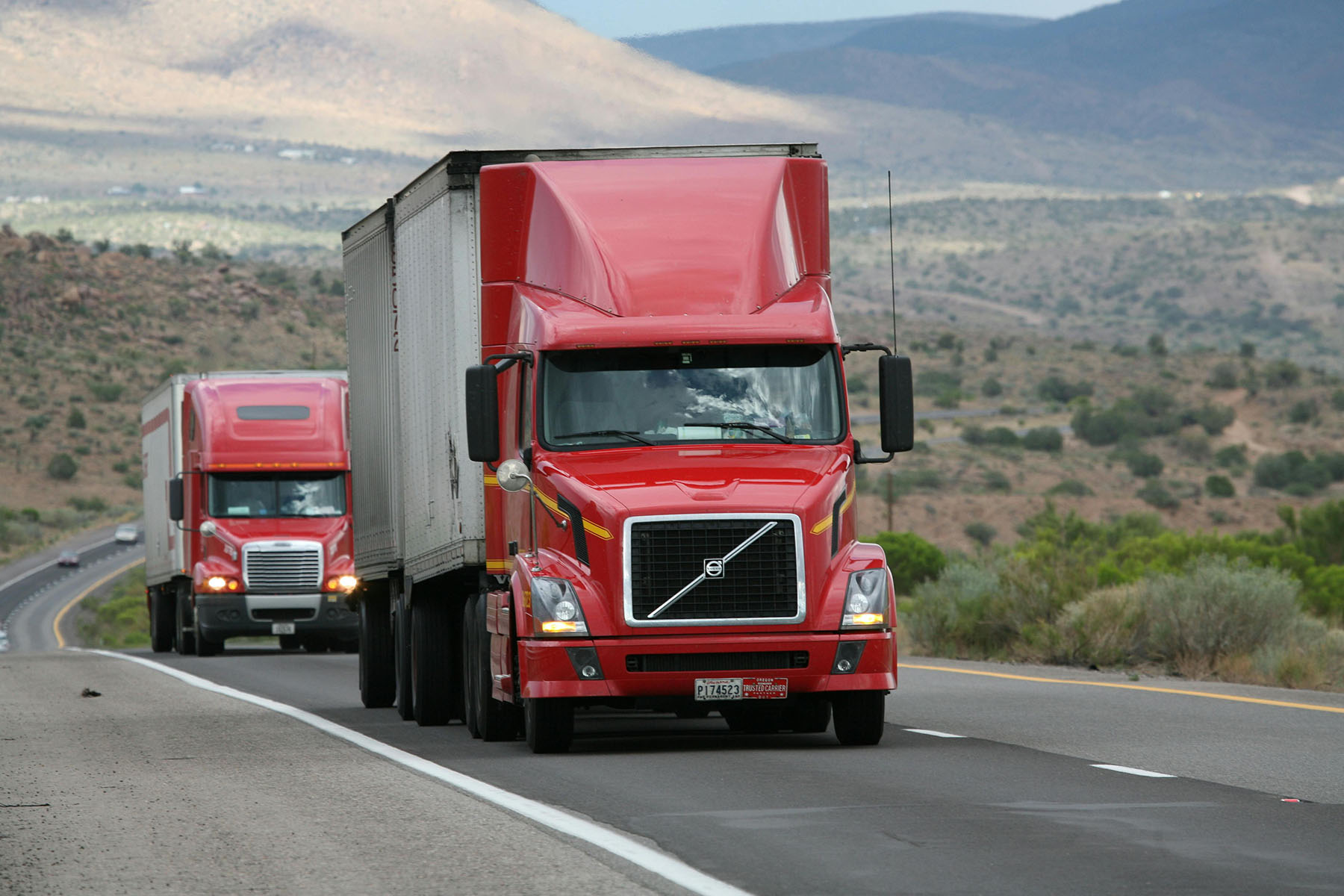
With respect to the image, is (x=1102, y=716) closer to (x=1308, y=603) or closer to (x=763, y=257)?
(x=763, y=257)

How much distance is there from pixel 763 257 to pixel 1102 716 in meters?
4.63

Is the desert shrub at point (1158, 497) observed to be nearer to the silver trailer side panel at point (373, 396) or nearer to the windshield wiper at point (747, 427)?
the silver trailer side panel at point (373, 396)

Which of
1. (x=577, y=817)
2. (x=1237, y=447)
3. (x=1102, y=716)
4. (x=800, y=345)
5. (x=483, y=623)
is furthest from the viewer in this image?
(x=1237, y=447)

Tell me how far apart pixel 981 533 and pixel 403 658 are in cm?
5284

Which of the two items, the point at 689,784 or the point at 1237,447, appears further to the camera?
the point at 1237,447

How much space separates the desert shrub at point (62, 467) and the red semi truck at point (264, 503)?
220 feet

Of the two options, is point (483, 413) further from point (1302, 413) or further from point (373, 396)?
point (1302, 413)

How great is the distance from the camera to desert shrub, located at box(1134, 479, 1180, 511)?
72875mm

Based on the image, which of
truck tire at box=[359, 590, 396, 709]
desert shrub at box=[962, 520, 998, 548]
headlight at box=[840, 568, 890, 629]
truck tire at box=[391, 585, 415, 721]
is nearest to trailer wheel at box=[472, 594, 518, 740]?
truck tire at box=[391, 585, 415, 721]

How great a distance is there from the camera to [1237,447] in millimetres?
86312

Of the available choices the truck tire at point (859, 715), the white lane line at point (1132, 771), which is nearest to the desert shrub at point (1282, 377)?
the truck tire at point (859, 715)

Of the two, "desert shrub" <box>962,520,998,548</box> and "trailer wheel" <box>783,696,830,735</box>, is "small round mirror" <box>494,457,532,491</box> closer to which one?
"trailer wheel" <box>783,696,830,735</box>

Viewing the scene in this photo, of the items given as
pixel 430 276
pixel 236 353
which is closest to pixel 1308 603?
pixel 430 276

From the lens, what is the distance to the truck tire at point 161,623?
120ft
